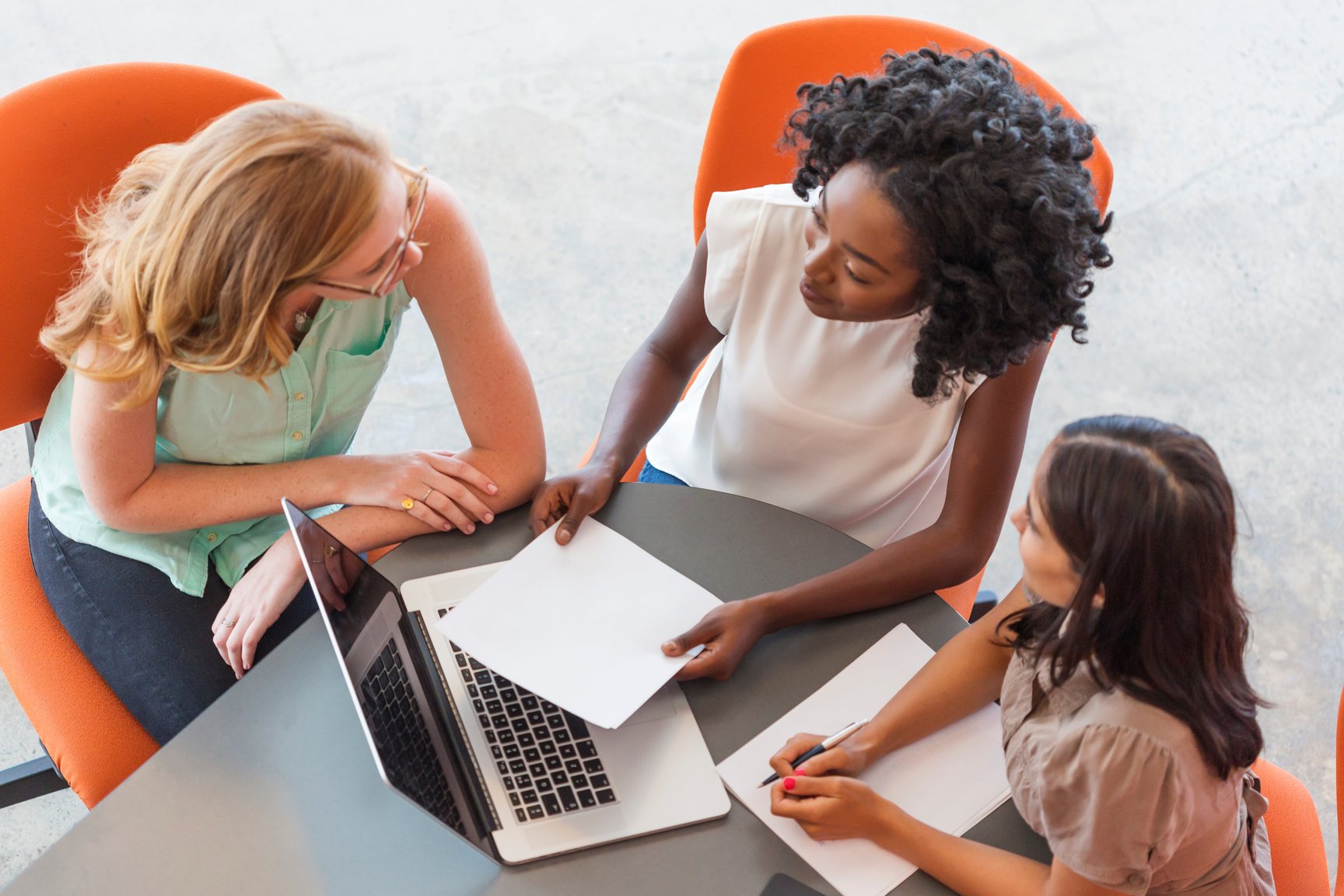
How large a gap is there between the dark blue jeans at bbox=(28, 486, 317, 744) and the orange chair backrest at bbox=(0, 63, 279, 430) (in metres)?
0.23

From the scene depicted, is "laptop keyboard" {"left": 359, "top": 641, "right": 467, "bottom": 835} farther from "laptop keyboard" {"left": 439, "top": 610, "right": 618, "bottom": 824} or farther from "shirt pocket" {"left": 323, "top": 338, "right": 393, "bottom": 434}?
"shirt pocket" {"left": 323, "top": 338, "right": 393, "bottom": 434}

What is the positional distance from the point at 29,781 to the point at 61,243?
803 mm

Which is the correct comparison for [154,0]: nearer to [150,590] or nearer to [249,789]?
[150,590]

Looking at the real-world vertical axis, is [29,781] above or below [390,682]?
below

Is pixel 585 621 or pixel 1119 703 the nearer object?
pixel 1119 703

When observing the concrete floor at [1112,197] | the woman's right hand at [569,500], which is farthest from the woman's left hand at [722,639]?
the concrete floor at [1112,197]

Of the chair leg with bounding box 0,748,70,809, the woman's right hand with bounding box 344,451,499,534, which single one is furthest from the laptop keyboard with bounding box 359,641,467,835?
the chair leg with bounding box 0,748,70,809

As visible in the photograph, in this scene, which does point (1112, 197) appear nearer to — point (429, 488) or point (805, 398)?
point (805, 398)

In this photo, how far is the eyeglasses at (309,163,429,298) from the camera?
4.09ft

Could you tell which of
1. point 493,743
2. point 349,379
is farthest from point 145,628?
point 493,743

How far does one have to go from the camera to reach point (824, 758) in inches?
46.7

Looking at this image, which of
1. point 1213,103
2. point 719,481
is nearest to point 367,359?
point 719,481

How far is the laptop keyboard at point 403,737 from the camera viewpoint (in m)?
1.02

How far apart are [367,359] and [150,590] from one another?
39 cm
